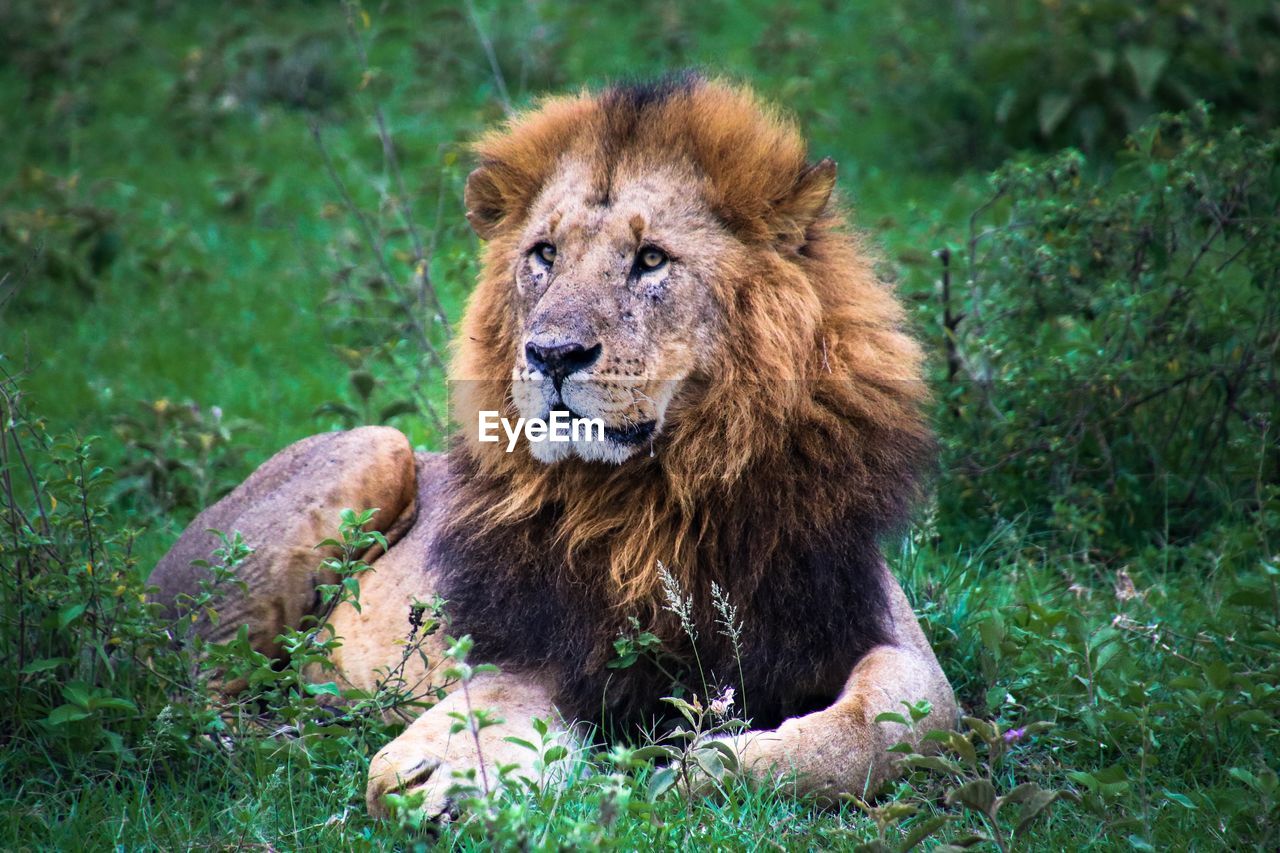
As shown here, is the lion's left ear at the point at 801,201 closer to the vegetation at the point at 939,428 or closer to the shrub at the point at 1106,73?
the vegetation at the point at 939,428

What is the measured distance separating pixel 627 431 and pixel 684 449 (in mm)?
175

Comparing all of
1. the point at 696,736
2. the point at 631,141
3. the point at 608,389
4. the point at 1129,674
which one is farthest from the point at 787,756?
the point at 631,141

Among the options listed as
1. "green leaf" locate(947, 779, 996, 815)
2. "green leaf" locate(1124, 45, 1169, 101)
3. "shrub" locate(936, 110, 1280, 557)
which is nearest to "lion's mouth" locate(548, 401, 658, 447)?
"green leaf" locate(947, 779, 996, 815)

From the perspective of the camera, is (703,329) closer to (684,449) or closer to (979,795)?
(684,449)

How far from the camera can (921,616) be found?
412cm

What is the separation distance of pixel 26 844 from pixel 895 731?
6.70 ft

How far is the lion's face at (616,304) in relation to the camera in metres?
3.21

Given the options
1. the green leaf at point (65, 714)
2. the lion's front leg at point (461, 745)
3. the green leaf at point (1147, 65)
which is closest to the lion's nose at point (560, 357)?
the lion's front leg at point (461, 745)

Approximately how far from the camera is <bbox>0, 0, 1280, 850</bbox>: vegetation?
316 centimetres

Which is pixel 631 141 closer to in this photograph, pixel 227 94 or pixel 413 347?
pixel 413 347

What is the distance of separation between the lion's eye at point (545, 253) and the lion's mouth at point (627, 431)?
1.58 ft

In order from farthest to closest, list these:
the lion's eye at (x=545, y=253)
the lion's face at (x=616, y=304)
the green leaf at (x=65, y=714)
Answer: the lion's eye at (x=545, y=253) < the green leaf at (x=65, y=714) < the lion's face at (x=616, y=304)

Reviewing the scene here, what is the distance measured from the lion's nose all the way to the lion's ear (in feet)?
2.43

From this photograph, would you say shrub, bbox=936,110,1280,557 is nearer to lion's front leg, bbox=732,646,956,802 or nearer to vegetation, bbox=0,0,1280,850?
vegetation, bbox=0,0,1280,850
